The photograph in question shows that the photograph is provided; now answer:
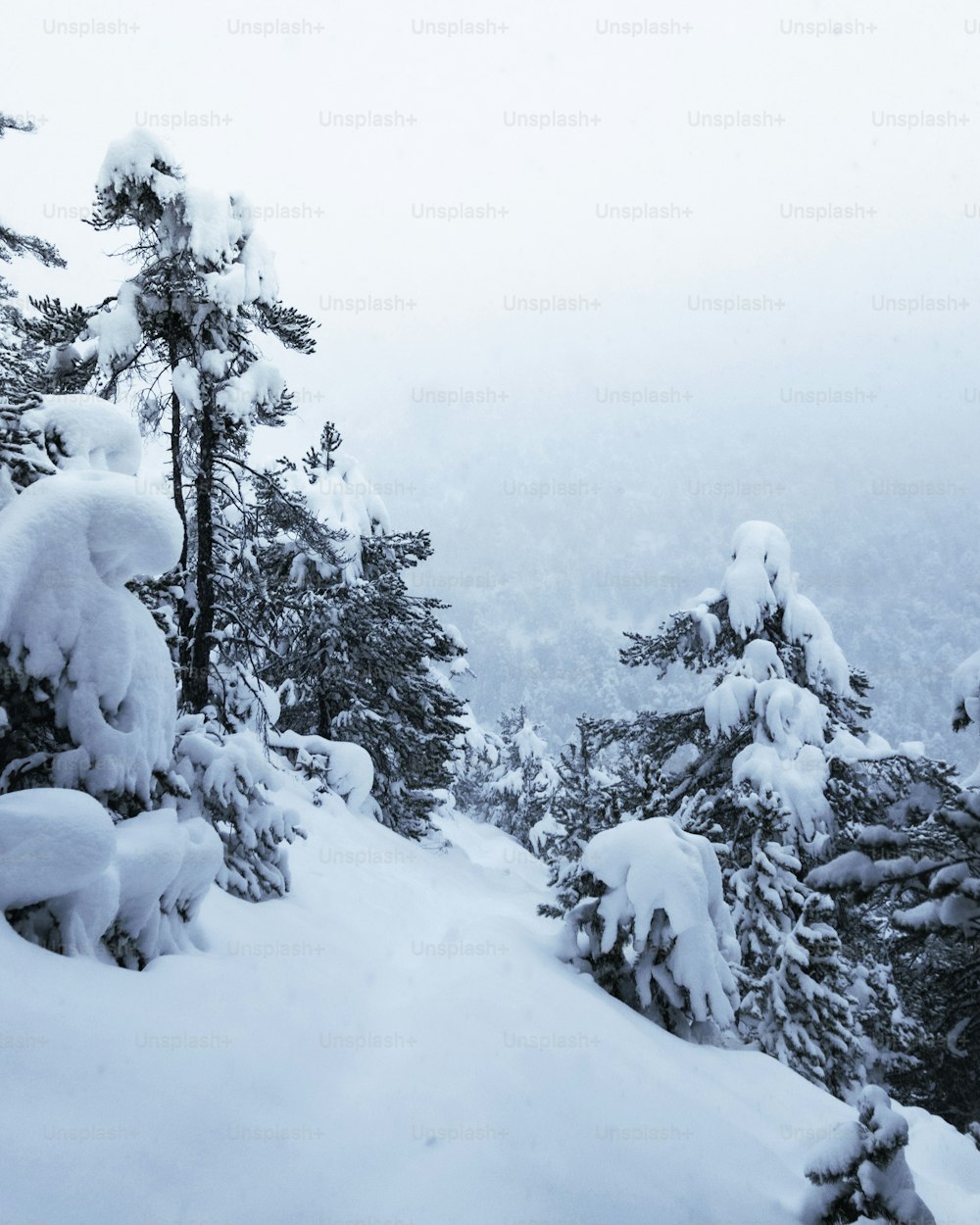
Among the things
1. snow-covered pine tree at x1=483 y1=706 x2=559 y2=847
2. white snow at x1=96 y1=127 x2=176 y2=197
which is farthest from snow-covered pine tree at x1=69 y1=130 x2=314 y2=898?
snow-covered pine tree at x1=483 y1=706 x2=559 y2=847

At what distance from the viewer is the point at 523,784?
135 feet

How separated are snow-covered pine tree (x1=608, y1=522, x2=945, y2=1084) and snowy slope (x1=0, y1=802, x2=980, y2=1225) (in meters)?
4.26

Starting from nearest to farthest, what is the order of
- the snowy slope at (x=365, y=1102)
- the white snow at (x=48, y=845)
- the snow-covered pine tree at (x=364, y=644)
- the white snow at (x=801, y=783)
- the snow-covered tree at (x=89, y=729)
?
1. the snowy slope at (x=365, y=1102)
2. the white snow at (x=48, y=845)
3. the snow-covered tree at (x=89, y=729)
4. the white snow at (x=801, y=783)
5. the snow-covered pine tree at (x=364, y=644)

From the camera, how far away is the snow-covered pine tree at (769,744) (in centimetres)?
1060

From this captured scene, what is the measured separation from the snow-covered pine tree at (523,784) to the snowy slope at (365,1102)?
32.1 metres

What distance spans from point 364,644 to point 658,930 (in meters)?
12.6

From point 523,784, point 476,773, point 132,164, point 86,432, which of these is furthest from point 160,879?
point 476,773

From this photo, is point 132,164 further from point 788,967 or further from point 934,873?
point 788,967

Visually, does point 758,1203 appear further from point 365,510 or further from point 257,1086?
point 365,510

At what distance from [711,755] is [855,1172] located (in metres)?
9.45

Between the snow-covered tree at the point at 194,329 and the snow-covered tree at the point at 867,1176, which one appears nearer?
the snow-covered tree at the point at 867,1176

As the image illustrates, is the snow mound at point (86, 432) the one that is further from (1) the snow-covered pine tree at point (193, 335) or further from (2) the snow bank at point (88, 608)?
(1) the snow-covered pine tree at point (193, 335)

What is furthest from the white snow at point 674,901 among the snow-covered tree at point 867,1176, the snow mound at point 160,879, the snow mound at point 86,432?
the snow mound at point 86,432

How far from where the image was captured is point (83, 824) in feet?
12.1
